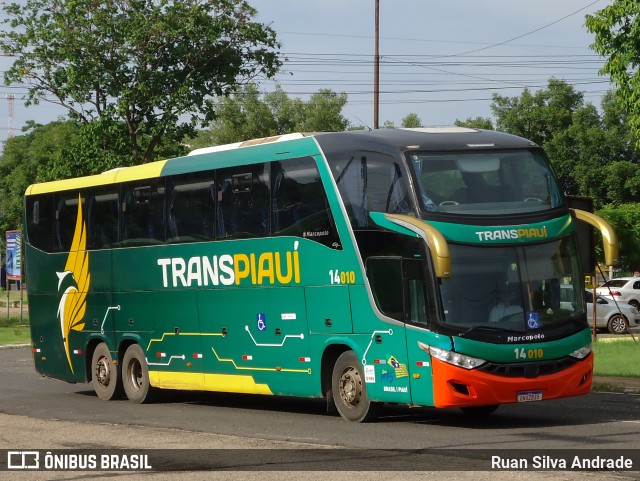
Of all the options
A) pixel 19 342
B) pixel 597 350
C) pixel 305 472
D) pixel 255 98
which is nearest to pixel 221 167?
pixel 305 472

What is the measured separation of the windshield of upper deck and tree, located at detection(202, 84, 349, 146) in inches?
2581

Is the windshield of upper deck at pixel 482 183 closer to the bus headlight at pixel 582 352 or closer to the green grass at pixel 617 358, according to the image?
the bus headlight at pixel 582 352

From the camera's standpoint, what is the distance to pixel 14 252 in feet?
159

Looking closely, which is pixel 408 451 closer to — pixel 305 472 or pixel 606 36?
pixel 305 472

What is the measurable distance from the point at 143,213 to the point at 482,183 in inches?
289

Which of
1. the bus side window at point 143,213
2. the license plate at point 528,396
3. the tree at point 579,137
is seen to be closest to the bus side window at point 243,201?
the bus side window at point 143,213

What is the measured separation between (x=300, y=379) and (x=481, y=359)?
3.51 meters

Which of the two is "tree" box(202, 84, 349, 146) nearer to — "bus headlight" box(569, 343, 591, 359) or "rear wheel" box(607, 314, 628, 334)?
"rear wheel" box(607, 314, 628, 334)

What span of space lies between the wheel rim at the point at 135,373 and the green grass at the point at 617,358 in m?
8.86

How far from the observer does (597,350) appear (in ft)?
100

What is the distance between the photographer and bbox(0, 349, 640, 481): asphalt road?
11.8 meters

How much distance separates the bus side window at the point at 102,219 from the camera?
22422mm

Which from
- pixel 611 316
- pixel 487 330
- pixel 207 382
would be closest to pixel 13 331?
pixel 611 316

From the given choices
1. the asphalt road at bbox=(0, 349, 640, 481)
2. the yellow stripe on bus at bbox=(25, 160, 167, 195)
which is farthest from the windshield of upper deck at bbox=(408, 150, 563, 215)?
the yellow stripe on bus at bbox=(25, 160, 167, 195)
